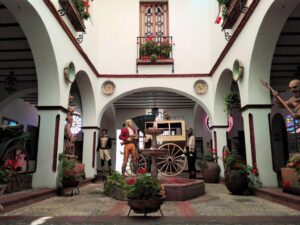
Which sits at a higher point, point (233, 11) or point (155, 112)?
point (233, 11)

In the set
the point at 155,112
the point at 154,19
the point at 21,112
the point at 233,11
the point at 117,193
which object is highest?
the point at 154,19

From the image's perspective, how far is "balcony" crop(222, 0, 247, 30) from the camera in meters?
6.56

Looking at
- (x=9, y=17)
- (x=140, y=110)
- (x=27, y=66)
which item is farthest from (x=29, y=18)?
(x=140, y=110)

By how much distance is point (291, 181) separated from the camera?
4816 millimetres

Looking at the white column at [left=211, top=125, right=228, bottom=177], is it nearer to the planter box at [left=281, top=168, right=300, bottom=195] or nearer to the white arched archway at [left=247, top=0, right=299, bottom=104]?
the white arched archway at [left=247, top=0, right=299, bottom=104]

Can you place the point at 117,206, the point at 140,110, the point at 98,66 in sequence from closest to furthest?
the point at 117,206
the point at 98,66
the point at 140,110

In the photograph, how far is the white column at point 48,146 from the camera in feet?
19.9

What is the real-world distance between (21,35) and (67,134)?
265 centimetres

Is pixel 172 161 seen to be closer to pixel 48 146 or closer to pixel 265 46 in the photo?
pixel 48 146

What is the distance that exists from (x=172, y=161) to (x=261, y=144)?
294 cm

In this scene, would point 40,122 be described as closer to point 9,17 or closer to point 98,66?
point 9,17

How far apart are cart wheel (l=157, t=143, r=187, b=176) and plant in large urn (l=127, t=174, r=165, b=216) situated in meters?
4.81

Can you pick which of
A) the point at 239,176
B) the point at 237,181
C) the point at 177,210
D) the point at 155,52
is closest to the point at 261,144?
the point at 239,176

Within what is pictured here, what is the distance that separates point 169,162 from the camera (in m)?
8.41
